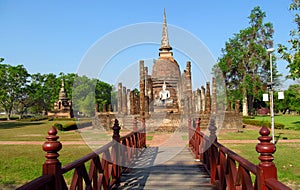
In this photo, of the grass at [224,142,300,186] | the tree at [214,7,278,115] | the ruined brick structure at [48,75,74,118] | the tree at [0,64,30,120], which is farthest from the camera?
the ruined brick structure at [48,75,74,118]

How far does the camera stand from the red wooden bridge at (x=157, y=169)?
292 cm

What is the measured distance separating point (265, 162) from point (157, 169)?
5118 mm

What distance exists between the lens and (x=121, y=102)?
34000mm

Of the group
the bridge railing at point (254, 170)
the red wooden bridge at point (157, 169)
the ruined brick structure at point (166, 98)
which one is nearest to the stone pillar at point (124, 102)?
the ruined brick structure at point (166, 98)

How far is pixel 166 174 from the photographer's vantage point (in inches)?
282

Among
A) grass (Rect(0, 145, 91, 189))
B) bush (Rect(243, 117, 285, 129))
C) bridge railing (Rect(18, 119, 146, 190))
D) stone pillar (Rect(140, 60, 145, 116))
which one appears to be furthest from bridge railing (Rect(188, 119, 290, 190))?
bush (Rect(243, 117, 285, 129))

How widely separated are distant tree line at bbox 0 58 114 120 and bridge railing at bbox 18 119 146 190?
38.1 meters

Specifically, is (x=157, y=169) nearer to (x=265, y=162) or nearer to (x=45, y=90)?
(x=265, y=162)

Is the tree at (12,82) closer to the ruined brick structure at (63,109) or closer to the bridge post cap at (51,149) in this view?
the ruined brick structure at (63,109)

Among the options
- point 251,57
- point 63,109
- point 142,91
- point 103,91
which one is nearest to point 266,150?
point 142,91

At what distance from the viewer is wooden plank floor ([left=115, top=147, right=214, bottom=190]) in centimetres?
616

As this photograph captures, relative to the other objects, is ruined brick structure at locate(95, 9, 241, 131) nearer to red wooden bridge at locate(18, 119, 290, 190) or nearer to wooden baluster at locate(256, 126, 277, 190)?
red wooden bridge at locate(18, 119, 290, 190)

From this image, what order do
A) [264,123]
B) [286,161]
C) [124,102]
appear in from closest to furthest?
[286,161]
[264,123]
[124,102]

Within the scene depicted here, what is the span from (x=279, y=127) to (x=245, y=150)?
1348cm
